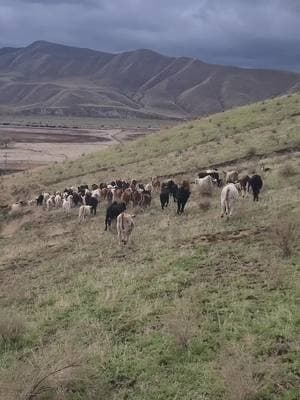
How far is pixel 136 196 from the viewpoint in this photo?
78.6 ft

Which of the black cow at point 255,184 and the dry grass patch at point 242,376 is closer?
the dry grass patch at point 242,376

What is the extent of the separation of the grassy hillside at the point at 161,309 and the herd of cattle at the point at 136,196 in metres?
0.63

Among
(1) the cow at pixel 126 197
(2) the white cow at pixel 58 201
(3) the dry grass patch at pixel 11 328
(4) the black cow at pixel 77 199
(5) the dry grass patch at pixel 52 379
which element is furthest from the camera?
(2) the white cow at pixel 58 201

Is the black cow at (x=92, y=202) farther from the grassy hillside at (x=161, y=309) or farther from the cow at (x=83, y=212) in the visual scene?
the grassy hillside at (x=161, y=309)

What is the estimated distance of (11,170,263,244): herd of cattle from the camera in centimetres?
1723

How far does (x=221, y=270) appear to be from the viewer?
38.4ft

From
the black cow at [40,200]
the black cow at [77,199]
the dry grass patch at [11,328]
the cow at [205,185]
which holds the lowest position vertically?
the black cow at [40,200]

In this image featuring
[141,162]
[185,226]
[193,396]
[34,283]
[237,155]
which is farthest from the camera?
[141,162]

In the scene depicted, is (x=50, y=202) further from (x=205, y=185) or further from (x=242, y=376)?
(x=242, y=376)

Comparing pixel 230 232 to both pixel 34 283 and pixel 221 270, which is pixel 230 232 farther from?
pixel 34 283

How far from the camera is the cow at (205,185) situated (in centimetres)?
2348

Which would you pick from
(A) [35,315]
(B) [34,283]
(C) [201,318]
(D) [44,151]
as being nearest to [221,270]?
(C) [201,318]

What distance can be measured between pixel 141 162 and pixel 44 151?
48491 mm

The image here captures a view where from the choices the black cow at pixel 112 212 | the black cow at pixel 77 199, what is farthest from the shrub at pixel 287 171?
the black cow at pixel 77 199
